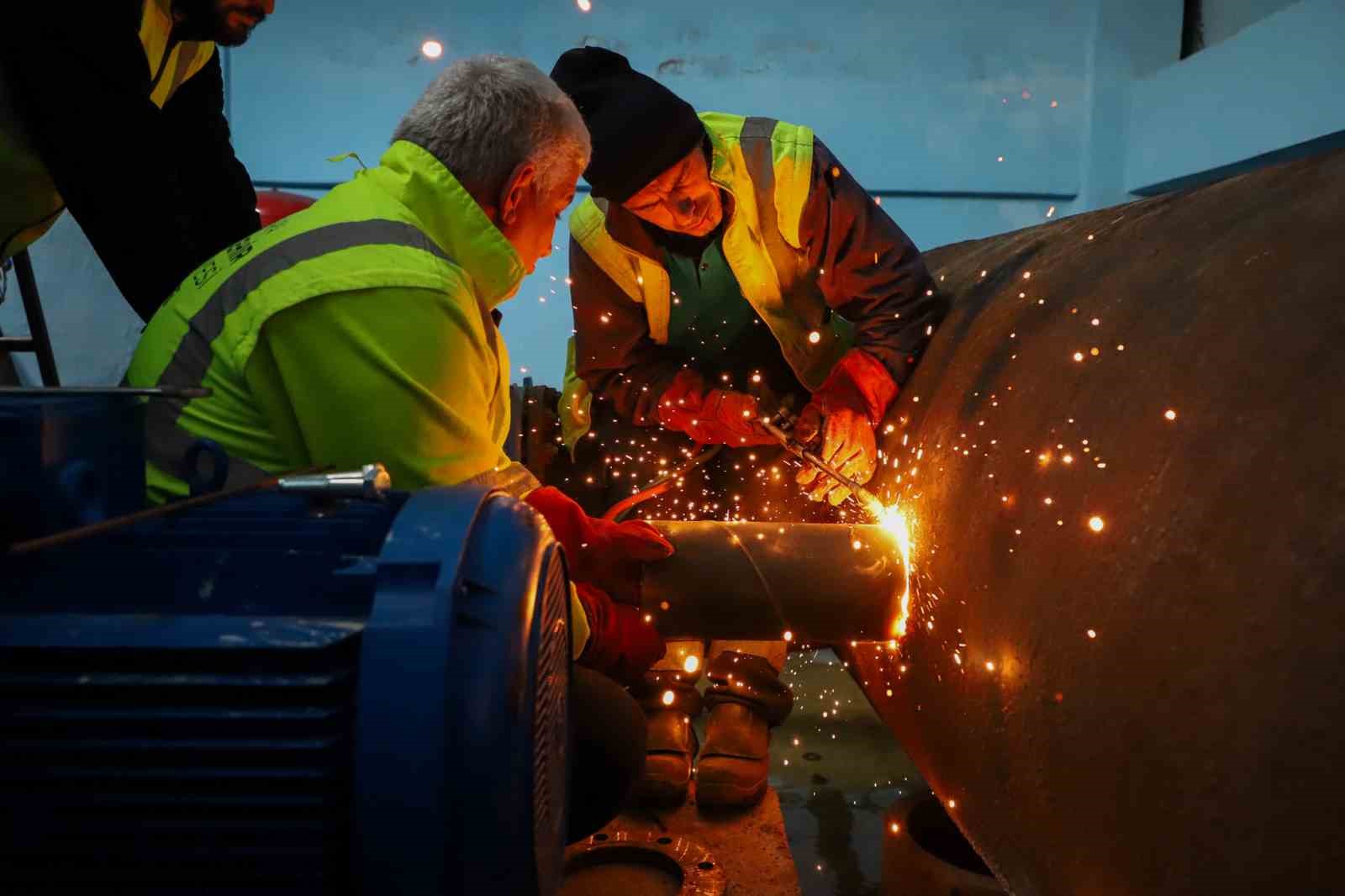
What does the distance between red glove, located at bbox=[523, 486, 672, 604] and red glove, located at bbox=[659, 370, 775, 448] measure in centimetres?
78

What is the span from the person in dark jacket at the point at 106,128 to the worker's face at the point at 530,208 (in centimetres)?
72

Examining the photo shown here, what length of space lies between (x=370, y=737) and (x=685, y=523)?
1004 mm

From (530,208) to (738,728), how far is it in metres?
1.30

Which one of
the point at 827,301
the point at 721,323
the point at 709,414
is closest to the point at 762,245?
the point at 827,301

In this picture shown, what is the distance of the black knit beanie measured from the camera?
6.66ft


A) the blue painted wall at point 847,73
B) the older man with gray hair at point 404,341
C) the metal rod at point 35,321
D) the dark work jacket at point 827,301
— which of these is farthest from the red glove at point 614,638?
the blue painted wall at point 847,73

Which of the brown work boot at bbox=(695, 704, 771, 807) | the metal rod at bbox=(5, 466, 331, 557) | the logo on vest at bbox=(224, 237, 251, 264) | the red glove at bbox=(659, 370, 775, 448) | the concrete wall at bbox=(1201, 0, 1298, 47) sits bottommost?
the brown work boot at bbox=(695, 704, 771, 807)

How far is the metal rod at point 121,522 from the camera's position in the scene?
757 mm

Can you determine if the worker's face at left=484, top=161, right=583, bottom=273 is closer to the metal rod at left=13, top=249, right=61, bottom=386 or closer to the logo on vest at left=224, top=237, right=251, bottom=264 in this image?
the logo on vest at left=224, top=237, right=251, bottom=264

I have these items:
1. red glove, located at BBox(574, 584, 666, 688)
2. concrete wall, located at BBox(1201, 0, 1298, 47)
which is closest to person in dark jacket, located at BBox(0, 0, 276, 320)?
red glove, located at BBox(574, 584, 666, 688)

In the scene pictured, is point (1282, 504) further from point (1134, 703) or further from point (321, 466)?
point (321, 466)

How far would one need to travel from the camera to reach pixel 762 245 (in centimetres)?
229

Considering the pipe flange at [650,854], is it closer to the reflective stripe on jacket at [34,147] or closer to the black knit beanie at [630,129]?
the black knit beanie at [630,129]

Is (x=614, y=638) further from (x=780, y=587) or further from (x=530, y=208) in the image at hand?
(x=530, y=208)
